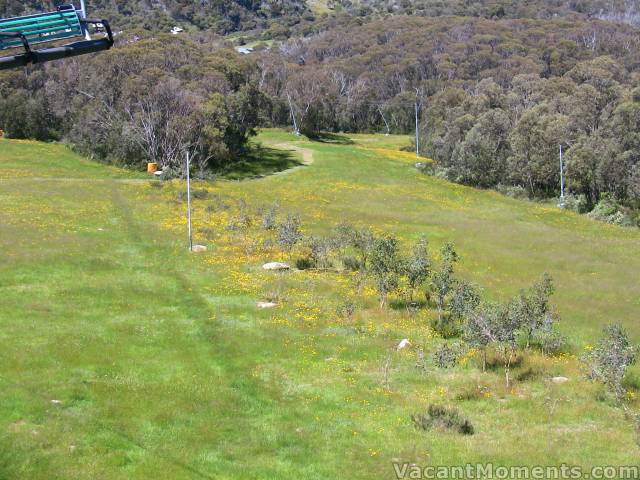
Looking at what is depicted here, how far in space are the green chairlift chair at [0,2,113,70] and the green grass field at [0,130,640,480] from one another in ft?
36.8

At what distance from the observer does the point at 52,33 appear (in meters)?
14.5

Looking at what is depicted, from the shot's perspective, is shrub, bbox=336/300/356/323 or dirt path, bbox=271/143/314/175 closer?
shrub, bbox=336/300/356/323

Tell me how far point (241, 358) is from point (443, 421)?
10.1 metres

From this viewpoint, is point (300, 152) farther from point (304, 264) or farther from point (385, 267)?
point (385, 267)

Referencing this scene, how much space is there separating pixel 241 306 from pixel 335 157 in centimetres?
6817

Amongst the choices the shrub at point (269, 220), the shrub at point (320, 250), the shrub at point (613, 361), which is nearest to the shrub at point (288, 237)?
the shrub at point (320, 250)

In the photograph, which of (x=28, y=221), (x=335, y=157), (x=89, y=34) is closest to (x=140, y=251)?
(x=28, y=221)

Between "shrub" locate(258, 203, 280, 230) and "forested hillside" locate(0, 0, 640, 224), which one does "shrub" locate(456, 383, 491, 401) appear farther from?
"forested hillside" locate(0, 0, 640, 224)

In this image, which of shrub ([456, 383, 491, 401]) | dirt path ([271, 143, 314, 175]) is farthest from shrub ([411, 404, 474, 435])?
dirt path ([271, 143, 314, 175])

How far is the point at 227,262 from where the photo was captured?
154 ft

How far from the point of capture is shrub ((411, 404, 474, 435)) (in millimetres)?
23031

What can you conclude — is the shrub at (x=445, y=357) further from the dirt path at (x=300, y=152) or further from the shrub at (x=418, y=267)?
the dirt path at (x=300, y=152)

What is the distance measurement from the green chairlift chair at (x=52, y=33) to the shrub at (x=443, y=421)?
15.3 meters

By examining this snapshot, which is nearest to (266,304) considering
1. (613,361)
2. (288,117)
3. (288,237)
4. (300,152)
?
(288,237)
